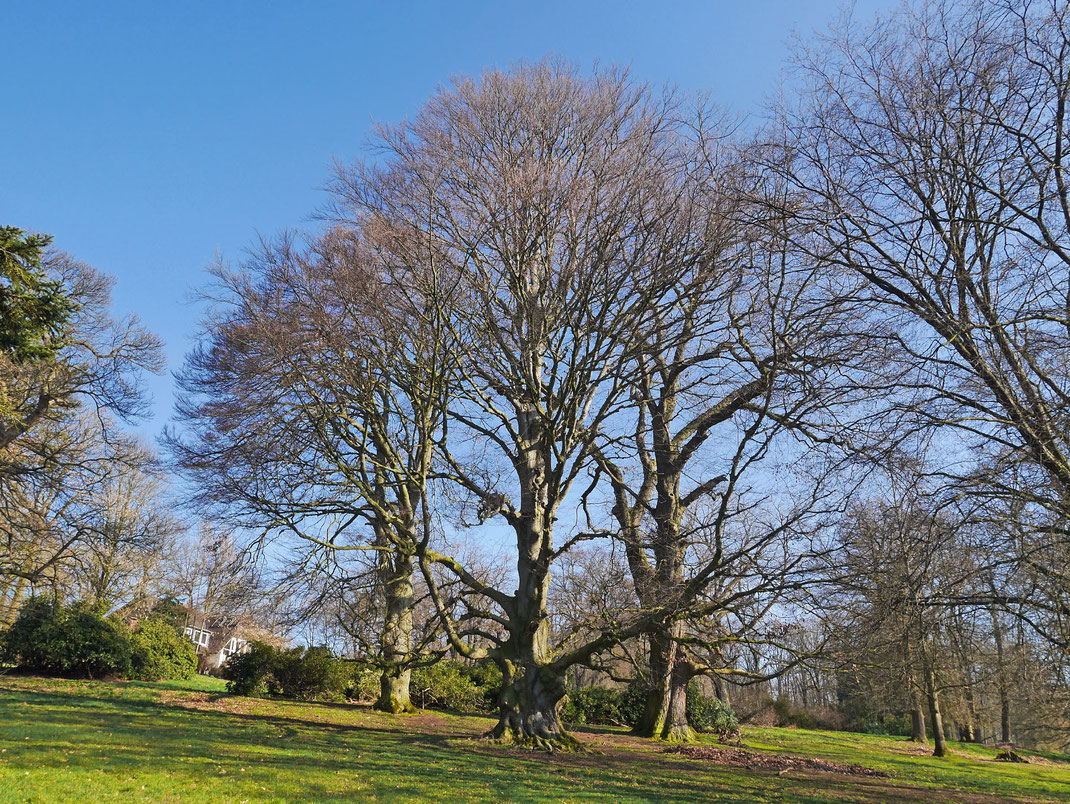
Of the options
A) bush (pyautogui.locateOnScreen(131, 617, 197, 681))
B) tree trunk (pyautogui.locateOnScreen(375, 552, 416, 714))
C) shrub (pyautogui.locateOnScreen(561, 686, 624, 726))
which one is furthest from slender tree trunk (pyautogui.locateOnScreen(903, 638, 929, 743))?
bush (pyautogui.locateOnScreen(131, 617, 197, 681))

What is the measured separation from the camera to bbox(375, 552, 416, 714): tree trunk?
13.0 m

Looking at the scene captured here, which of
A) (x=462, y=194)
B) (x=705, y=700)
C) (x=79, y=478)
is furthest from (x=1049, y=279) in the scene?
(x=79, y=478)

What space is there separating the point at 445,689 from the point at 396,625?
29.7 feet

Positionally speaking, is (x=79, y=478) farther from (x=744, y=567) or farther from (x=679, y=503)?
(x=744, y=567)

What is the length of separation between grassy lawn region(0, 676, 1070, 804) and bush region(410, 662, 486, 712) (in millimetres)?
4481

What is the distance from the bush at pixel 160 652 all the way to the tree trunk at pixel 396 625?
915 centimetres

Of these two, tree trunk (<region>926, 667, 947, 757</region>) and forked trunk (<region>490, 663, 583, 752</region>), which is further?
tree trunk (<region>926, 667, 947, 757</region>)

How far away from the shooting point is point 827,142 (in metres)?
9.16

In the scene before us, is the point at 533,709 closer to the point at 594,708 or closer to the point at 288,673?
the point at 594,708

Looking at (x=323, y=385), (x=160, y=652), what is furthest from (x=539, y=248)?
(x=160, y=652)

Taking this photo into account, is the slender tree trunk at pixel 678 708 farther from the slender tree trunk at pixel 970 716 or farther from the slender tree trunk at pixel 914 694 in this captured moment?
the slender tree trunk at pixel 970 716

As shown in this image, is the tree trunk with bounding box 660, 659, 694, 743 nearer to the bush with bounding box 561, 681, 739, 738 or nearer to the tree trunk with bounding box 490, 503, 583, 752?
the bush with bounding box 561, 681, 739, 738

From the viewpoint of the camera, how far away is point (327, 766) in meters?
8.53

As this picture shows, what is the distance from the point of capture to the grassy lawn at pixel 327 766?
22.8 ft
